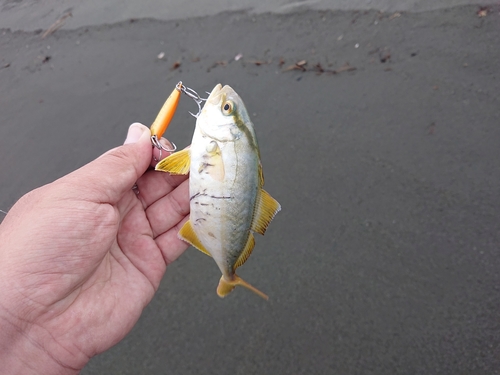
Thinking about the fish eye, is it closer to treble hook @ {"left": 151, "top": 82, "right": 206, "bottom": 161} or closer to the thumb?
treble hook @ {"left": 151, "top": 82, "right": 206, "bottom": 161}

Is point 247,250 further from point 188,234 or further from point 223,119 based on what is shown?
point 223,119

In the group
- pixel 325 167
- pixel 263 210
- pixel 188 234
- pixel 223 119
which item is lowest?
pixel 325 167

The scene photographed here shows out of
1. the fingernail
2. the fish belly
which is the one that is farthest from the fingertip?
the fish belly

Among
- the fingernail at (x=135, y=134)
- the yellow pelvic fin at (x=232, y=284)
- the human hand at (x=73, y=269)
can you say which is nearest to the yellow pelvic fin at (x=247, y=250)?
the yellow pelvic fin at (x=232, y=284)

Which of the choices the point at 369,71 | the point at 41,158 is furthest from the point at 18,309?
the point at 369,71

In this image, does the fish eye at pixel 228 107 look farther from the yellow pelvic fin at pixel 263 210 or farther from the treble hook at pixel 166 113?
the yellow pelvic fin at pixel 263 210

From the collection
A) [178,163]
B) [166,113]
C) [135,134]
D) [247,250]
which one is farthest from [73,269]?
[166,113]
